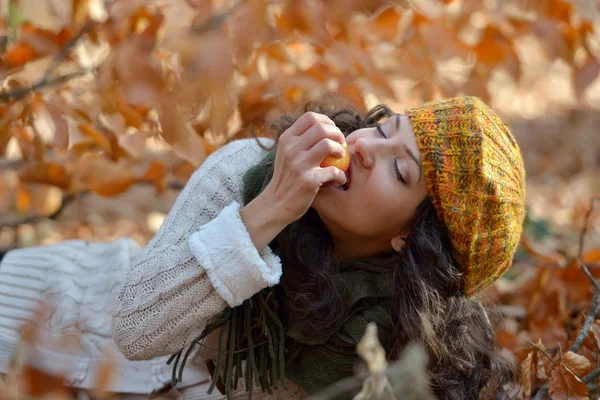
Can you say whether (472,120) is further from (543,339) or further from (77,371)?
(77,371)

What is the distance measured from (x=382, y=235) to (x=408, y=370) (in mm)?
881

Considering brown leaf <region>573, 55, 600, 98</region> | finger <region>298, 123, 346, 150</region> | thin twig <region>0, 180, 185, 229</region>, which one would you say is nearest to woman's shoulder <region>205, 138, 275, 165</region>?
finger <region>298, 123, 346, 150</region>

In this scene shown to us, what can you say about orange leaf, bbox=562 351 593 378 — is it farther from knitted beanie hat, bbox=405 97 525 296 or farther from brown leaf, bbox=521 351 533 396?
knitted beanie hat, bbox=405 97 525 296

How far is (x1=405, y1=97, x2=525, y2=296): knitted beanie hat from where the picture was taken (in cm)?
157

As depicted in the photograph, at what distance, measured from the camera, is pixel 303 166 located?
1.50 m

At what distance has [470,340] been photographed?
69.9 inches

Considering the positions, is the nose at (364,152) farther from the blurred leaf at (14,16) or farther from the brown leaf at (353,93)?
the blurred leaf at (14,16)

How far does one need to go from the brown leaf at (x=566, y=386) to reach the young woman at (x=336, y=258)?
197mm

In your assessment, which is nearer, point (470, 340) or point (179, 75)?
point (470, 340)

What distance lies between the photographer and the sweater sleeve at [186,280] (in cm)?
157

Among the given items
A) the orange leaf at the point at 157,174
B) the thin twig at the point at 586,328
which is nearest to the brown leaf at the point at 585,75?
the thin twig at the point at 586,328

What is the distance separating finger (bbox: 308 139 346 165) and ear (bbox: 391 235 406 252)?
327mm

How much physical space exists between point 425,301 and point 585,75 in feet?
3.91

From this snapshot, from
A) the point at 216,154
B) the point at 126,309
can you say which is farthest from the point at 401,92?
the point at 126,309
